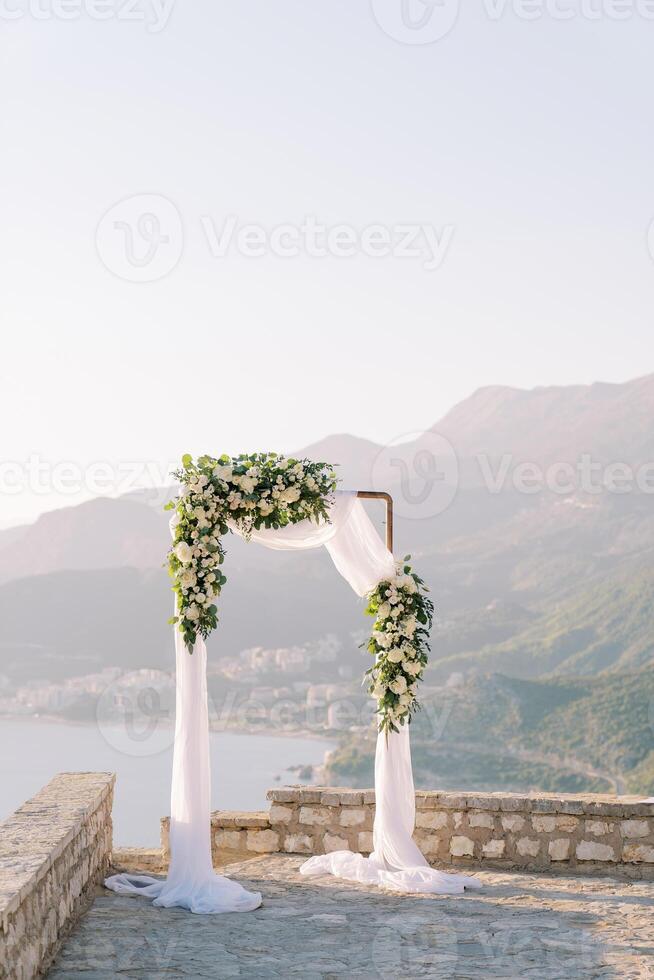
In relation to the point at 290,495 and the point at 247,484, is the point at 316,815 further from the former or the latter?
the point at 247,484

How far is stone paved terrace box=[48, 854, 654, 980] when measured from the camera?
18.4ft

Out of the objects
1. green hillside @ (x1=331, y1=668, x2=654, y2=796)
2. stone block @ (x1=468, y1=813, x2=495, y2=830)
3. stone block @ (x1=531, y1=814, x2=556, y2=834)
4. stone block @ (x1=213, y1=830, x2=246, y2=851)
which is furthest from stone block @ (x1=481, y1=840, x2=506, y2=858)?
green hillside @ (x1=331, y1=668, x2=654, y2=796)

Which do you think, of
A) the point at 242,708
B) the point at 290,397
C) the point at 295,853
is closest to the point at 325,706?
the point at 242,708

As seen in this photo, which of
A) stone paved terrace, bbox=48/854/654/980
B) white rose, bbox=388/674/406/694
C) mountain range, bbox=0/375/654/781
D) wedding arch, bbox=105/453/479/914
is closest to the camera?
stone paved terrace, bbox=48/854/654/980

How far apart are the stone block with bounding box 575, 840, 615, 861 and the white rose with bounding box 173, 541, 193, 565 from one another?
3545 millimetres

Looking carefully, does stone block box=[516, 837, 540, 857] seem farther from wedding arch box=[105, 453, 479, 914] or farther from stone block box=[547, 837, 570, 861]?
wedding arch box=[105, 453, 479, 914]

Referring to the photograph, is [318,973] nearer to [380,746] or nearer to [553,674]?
[380,746]

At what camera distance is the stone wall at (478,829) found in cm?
827

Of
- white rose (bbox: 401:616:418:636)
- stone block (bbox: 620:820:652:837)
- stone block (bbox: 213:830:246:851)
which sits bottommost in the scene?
stone block (bbox: 213:830:246:851)

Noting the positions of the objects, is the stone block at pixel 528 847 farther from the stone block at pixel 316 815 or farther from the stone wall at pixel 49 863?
the stone wall at pixel 49 863

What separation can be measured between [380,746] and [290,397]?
245ft

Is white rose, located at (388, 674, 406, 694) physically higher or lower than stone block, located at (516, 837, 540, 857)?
higher

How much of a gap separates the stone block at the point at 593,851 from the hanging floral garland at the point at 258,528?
160 cm

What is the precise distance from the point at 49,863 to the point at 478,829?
3.91 metres
